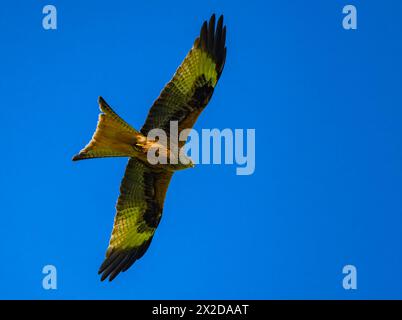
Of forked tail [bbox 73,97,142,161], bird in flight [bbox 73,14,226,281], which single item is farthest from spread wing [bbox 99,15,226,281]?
forked tail [bbox 73,97,142,161]

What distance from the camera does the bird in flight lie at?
8312 millimetres

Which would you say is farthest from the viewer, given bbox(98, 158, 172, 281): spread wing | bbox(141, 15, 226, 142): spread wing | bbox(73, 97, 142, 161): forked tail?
bbox(98, 158, 172, 281): spread wing

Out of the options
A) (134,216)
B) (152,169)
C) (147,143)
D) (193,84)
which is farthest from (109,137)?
(134,216)

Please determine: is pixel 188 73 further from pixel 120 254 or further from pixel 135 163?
pixel 120 254

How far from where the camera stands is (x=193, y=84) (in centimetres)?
879

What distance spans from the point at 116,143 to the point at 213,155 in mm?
1419

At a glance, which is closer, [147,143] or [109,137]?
[109,137]

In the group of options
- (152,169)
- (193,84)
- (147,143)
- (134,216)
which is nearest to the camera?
(147,143)

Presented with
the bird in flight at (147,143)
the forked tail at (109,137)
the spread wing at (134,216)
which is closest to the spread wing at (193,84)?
the bird in flight at (147,143)

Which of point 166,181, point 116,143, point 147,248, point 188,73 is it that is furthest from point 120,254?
point 188,73

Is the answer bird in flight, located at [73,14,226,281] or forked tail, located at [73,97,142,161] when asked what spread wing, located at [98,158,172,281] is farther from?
forked tail, located at [73,97,142,161]

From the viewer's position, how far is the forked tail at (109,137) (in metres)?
8.12

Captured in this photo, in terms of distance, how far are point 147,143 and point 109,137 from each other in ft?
1.64

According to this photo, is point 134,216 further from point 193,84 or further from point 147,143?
point 193,84
